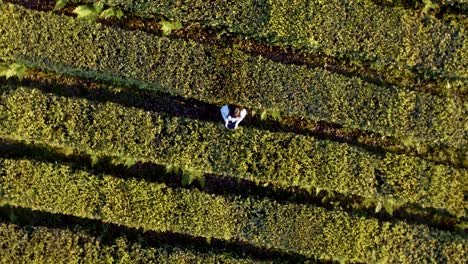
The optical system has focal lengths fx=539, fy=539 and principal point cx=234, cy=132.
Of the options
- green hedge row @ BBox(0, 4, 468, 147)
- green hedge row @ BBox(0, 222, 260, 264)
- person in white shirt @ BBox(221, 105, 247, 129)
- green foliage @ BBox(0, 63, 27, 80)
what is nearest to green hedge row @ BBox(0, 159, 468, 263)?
green hedge row @ BBox(0, 222, 260, 264)

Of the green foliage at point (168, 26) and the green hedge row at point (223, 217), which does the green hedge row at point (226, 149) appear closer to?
the green hedge row at point (223, 217)

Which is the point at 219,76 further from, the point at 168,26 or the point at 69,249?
the point at 69,249

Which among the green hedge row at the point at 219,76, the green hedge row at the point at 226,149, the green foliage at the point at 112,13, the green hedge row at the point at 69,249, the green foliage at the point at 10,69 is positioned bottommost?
the green hedge row at the point at 69,249

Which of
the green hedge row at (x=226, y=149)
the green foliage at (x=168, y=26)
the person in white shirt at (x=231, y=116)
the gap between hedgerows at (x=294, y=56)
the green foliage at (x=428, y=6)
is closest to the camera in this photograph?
the green hedge row at (x=226, y=149)

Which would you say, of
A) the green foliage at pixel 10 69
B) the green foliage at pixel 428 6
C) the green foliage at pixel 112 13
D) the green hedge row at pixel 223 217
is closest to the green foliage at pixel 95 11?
the green foliage at pixel 112 13

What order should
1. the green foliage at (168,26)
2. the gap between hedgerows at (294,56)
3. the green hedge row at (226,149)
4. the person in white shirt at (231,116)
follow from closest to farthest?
the green hedge row at (226,149), the person in white shirt at (231,116), the green foliage at (168,26), the gap between hedgerows at (294,56)

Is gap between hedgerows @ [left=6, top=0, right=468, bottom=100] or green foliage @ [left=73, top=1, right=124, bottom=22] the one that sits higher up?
green foliage @ [left=73, top=1, right=124, bottom=22]

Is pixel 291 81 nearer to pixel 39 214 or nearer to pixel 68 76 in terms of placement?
pixel 68 76

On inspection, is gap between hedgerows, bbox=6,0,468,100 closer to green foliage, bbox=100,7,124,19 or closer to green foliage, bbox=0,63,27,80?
green foliage, bbox=100,7,124,19
